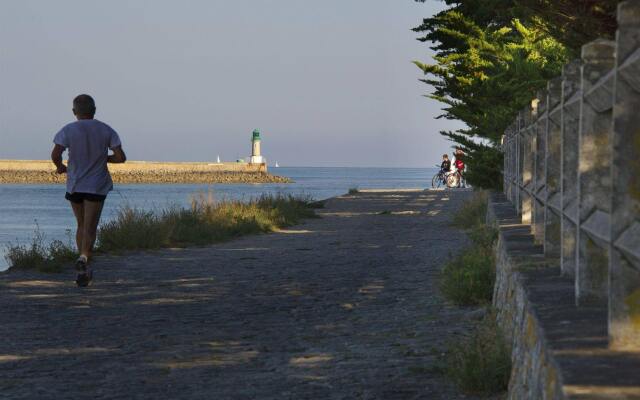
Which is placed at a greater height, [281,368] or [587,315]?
[587,315]

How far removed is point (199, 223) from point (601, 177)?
16.6 meters

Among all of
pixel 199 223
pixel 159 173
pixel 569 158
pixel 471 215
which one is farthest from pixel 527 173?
pixel 159 173

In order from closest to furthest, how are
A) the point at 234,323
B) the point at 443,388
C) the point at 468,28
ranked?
the point at 443,388 → the point at 234,323 → the point at 468,28

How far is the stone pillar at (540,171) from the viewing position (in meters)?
9.05

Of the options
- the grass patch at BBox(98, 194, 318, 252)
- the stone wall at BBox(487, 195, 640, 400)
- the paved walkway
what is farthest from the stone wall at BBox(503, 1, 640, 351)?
the grass patch at BBox(98, 194, 318, 252)

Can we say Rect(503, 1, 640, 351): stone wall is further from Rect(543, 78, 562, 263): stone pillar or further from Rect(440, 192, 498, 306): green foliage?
Rect(440, 192, 498, 306): green foliage

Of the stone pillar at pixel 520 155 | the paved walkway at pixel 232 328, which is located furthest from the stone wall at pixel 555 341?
the stone pillar at pixel 520 155

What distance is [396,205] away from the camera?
34875mm

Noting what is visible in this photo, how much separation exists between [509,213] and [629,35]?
32.5 feet

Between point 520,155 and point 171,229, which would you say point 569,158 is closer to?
point 520,155

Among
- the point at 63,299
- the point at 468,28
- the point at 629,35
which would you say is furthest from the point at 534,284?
the point at 468,28

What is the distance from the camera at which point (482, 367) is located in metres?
6.31

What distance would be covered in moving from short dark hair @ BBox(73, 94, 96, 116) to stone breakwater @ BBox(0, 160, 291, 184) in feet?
455

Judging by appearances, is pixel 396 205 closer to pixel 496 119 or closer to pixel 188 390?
pixel 496 119
